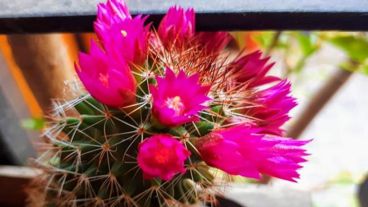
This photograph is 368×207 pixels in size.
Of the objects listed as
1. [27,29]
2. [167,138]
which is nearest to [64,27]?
[27,29]

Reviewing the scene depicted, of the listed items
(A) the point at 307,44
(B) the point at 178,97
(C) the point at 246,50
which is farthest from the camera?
(A) the point at 307,44

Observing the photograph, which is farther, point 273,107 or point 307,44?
point 307,44

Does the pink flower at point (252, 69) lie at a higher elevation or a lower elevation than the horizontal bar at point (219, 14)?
lower

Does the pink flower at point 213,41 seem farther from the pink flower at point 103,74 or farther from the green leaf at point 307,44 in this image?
the green leaf at point 307,44

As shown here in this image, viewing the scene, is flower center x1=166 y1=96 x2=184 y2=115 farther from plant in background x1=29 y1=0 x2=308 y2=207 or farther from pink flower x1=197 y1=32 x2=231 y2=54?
pink flower x1=197 y1=32 x2=231 y2=54

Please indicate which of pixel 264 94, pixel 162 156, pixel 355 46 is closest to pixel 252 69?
pixel 264 94

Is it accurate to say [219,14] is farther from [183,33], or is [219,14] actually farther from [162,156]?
[162,156]

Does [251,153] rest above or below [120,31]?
below

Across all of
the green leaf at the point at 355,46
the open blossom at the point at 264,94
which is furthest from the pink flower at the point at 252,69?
the green leaf at the point at 355,46
